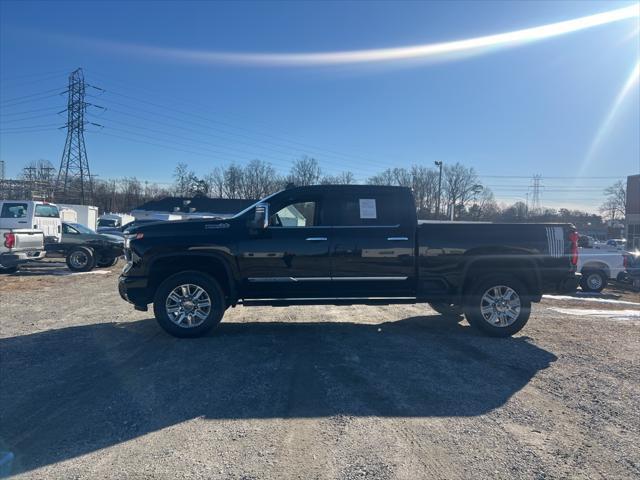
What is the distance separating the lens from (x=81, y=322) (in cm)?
746

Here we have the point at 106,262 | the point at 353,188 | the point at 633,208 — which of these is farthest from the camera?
the point at 633,208

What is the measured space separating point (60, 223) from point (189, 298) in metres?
12.9

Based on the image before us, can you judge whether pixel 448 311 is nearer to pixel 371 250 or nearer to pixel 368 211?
pixel 371 250

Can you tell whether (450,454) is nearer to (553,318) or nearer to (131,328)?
(131,328)

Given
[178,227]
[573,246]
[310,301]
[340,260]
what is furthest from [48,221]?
[573,246]

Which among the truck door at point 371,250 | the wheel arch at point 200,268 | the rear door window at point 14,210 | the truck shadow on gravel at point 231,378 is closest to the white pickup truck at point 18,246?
the rear door window at point 14,210

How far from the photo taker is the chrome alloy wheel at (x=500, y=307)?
6.68m

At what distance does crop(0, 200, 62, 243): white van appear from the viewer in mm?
15062

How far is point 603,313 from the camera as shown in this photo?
9250mm

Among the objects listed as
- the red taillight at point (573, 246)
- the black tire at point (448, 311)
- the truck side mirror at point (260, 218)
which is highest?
the truck side mirror at point (260, 218)

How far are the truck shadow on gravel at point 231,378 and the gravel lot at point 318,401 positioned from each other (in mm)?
23

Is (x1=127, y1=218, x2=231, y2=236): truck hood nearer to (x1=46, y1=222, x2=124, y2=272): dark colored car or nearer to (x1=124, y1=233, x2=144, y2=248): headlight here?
(x1=124, y1=233, x2=144, y2=248): headlight

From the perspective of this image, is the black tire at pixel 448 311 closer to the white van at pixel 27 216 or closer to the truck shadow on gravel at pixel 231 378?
the truck shadow on gravel at pixel 231 378

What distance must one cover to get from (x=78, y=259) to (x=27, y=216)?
2.12 metres
